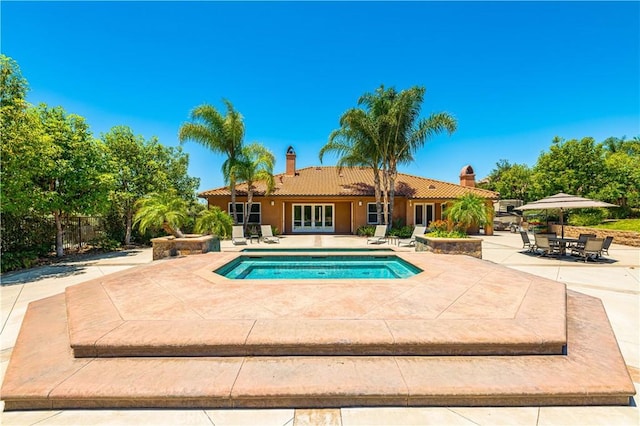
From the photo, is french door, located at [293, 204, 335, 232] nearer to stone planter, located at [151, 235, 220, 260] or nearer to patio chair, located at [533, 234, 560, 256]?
stone planter, located at [151, 235, 220, 260]

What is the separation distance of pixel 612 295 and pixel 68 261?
18.6 metres

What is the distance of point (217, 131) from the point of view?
17828mm

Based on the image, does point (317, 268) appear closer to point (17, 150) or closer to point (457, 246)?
point (457, 246)

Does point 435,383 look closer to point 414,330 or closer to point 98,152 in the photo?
point 414,330

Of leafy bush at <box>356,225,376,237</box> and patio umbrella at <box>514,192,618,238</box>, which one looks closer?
patio umbrella at <box>514,192,618,238</box>

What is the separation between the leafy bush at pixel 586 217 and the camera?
21656 mm

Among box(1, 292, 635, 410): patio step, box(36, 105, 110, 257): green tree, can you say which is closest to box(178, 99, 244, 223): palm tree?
box(36, 105, 110, 257): green tree

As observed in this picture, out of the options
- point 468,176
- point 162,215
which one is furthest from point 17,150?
point 468,176

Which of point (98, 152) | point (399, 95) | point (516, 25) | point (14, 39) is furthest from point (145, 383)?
point (399, 95)

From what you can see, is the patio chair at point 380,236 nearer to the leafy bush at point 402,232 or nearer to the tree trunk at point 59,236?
the leafy bush at point 402,232

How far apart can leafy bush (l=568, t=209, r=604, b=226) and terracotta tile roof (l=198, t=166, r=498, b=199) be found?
20.2 feet

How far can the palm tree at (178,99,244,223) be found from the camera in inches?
688

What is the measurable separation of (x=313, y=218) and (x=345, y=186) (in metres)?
4.05

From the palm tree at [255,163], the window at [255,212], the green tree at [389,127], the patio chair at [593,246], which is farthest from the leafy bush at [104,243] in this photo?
the patio chair at [593,246]
